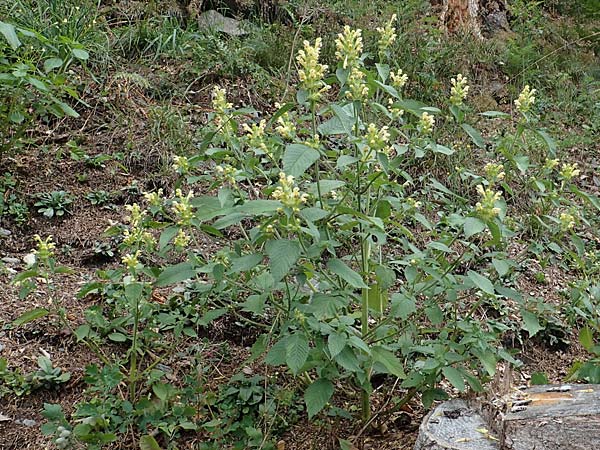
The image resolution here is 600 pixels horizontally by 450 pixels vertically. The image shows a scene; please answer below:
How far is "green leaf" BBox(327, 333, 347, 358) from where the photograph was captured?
71.9 inches

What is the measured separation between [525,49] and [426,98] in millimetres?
1498

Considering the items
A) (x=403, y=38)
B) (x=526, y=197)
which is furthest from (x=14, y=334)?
(x=403, y=38)

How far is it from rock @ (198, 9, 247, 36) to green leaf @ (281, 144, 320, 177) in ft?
11.9

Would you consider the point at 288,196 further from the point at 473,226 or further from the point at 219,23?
the point at 219,23

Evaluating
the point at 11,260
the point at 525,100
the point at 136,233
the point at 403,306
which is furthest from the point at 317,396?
the point at 11,260

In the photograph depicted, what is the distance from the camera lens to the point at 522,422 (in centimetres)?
196

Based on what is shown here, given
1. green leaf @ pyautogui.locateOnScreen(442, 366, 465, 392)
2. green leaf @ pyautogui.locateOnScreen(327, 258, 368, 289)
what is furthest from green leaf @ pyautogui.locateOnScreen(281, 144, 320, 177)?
green leaf @ pyautogui.locateOnScreen(442, 366, 465, 392)

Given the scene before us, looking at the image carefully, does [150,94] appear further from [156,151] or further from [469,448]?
[469,448]

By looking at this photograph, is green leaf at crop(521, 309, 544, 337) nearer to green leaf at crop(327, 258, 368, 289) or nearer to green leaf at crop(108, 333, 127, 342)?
green leaf at crop(327, 258, 368, 289)

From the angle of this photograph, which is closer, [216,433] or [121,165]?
[216,433]

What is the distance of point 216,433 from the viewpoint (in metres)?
2.43

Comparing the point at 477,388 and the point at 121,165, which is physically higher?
the point at 477,388

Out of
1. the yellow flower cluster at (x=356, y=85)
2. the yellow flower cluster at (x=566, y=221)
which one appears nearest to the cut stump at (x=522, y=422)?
the yellow flower cluster at (x=566, y=221)

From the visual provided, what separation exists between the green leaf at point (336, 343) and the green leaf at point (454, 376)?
0.44 metres
